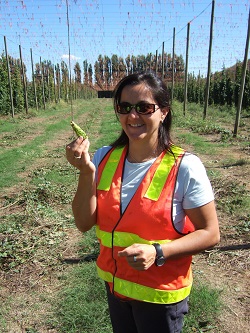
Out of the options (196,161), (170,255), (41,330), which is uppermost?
(196,161)

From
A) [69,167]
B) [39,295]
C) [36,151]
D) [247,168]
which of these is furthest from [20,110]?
[39,295]

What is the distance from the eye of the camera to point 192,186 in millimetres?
1417

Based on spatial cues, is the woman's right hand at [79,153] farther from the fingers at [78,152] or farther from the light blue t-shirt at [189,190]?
the light blue t-shirt at [189,190]

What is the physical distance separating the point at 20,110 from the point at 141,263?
27218 mm

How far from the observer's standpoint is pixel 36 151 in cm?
1042

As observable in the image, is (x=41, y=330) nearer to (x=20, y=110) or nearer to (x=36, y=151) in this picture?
(x=36, y=151)

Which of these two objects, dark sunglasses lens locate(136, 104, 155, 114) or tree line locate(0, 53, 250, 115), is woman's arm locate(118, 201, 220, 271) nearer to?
dark sunglasses lens locate(136, 104, 155, 114)

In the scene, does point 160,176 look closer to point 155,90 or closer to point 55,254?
point 155,90

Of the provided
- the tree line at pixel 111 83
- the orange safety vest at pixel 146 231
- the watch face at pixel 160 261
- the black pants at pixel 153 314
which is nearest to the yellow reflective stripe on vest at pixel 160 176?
the orange safety vest at pixel 146 231

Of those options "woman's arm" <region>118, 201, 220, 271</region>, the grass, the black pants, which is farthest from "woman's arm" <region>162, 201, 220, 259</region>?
the grass

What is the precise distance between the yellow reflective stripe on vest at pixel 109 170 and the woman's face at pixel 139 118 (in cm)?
16

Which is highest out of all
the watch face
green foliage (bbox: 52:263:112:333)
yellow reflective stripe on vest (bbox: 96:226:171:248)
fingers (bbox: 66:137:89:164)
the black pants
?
fingers (bbox: 66:137:89:164)

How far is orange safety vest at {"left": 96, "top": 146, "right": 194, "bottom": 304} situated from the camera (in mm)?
1426

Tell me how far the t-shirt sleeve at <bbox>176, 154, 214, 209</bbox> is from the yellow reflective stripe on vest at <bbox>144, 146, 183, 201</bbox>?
6 centimetres
